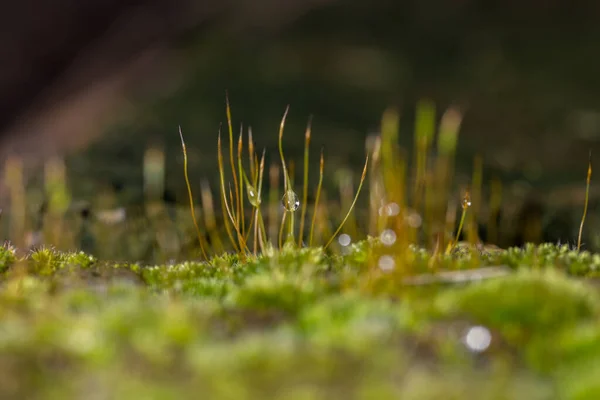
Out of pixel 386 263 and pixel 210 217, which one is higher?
pixel 386 263

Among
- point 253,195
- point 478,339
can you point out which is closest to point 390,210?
point 253,195

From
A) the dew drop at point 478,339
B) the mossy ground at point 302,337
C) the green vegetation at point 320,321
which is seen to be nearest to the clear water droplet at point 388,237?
the green vegetation at point 320,321

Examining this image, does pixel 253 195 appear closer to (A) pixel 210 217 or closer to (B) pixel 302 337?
→ (B) pixel 302 337

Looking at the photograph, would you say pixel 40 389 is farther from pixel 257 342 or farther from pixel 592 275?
pixel 592 275

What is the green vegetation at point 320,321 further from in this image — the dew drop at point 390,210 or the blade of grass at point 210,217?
the blade of grass at point 210,217

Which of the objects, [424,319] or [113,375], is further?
[424,319]

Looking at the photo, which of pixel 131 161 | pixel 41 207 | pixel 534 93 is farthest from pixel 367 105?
pixel 41 207

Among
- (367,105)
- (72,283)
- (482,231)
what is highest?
(367,105)
